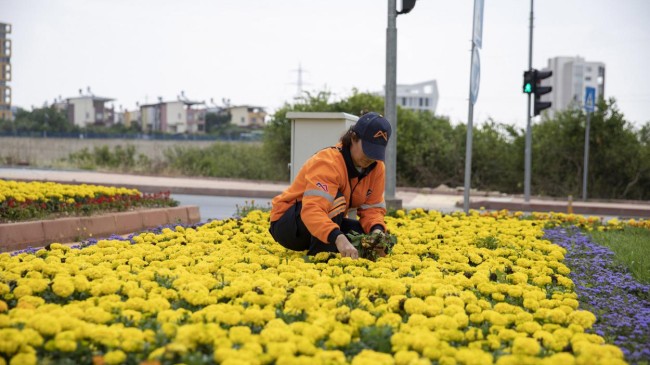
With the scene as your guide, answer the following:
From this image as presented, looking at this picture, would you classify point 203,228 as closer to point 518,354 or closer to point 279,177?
point 518,354

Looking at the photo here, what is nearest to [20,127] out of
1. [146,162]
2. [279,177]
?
[146,162]

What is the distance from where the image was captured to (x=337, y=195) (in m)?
5.76

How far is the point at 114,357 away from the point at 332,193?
8.84 feet

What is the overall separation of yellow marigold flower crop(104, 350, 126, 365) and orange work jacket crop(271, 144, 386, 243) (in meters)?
2.41

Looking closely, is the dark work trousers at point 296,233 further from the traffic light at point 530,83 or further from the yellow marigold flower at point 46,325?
the traffic light at point 530,83

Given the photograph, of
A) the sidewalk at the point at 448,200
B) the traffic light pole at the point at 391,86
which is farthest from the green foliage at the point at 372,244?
the sidewalk at the point at 448,200

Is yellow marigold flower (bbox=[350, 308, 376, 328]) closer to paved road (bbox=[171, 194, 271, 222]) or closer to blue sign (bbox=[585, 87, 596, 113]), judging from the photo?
paved road (bbox=[171, 194, 271, 222])

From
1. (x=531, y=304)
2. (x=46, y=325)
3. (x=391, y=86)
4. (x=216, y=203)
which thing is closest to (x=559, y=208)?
(x=391, y=86)

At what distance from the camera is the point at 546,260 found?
598 centimetres

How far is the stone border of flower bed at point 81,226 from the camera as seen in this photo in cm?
740

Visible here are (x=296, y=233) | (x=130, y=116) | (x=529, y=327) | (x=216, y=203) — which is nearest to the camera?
(x=529, y=327)

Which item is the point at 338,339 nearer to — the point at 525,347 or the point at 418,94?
the point at 525,347

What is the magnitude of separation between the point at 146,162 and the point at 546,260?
23.9 metres

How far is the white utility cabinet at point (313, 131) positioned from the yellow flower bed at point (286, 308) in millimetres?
2895
